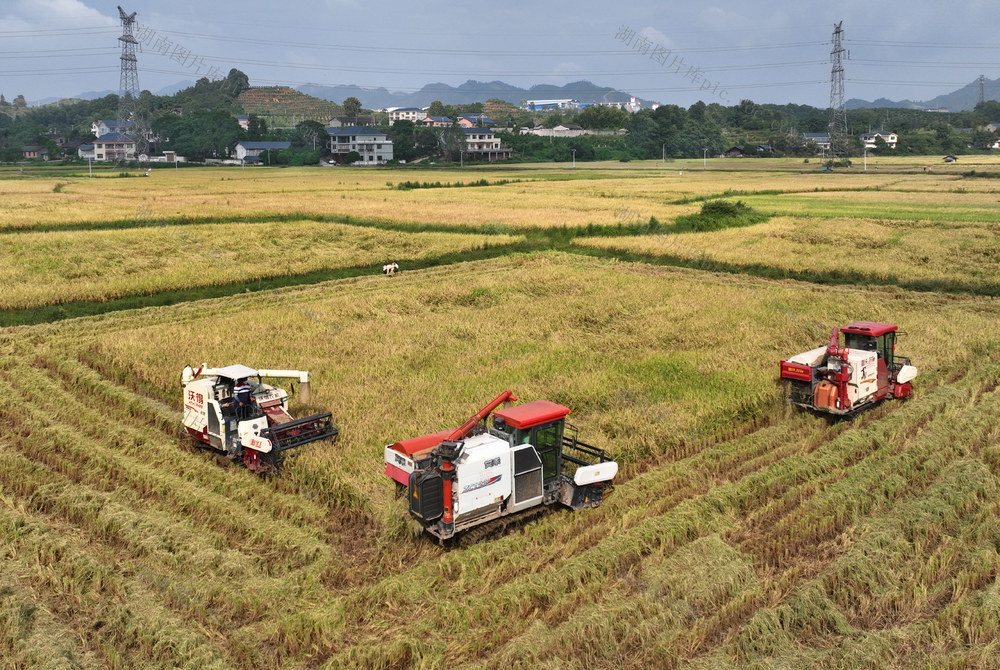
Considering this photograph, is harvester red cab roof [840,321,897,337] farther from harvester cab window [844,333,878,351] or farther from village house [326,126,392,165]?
village house [326,126,392,165]

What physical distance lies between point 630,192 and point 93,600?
58.4 m

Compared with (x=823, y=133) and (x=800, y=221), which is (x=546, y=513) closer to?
(x=800, y=221)

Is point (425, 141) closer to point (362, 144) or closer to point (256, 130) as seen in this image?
point (362, 144)

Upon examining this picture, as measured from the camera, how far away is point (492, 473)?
932 centimetres

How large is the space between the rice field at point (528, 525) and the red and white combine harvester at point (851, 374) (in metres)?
0.41

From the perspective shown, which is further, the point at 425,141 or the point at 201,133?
the point at 425,141

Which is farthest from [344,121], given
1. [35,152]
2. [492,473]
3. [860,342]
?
[492,473]

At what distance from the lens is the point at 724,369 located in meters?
16.5

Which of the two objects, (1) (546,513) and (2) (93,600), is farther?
(1) (546,513)

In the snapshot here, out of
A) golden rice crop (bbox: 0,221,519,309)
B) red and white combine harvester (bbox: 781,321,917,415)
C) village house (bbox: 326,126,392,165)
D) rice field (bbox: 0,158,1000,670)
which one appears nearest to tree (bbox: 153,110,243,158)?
village house (bbox: 326,126,392,165)

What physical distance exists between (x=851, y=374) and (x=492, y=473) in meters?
7.87

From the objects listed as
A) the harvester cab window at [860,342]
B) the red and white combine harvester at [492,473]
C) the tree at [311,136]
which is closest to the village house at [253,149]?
the tree at [311,136]

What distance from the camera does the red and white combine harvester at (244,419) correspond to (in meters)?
11.7

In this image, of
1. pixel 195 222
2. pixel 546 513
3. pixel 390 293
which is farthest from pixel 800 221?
pixel 546 513
